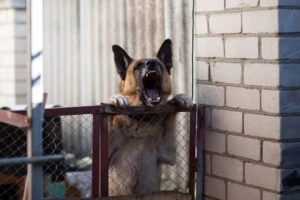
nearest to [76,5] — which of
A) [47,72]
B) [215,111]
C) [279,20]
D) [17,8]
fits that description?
[47,72]

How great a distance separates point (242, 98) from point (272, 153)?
0.43 m

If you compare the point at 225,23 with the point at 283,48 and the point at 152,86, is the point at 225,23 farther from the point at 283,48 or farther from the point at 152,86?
the point at 152,86

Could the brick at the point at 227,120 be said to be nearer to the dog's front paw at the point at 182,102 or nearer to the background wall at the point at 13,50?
the dog's front paw at the point at 182,102

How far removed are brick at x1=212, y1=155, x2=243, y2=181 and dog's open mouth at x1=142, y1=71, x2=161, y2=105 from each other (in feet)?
1.95

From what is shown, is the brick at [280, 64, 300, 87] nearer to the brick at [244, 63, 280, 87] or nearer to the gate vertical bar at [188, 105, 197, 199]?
the brick at [244, 63, 280, 87]

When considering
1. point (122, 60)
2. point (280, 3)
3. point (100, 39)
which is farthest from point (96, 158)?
point (100, 39)

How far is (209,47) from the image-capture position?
460 centimetres

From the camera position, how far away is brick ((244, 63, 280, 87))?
4.03m

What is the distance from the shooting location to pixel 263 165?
416 centimetres

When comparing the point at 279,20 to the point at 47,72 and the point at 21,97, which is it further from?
the point at 21,97

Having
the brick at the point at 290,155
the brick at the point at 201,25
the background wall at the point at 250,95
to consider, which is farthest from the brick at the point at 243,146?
the brick at the point at 201,25

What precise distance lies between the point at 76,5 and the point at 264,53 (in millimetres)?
3363

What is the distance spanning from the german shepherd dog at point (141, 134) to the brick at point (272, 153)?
0.91m

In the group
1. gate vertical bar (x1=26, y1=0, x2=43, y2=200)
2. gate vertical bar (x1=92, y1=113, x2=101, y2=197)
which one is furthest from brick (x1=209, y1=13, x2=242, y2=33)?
gate vertical bar (x1=26, y1=0, x2=43, y2=200)
